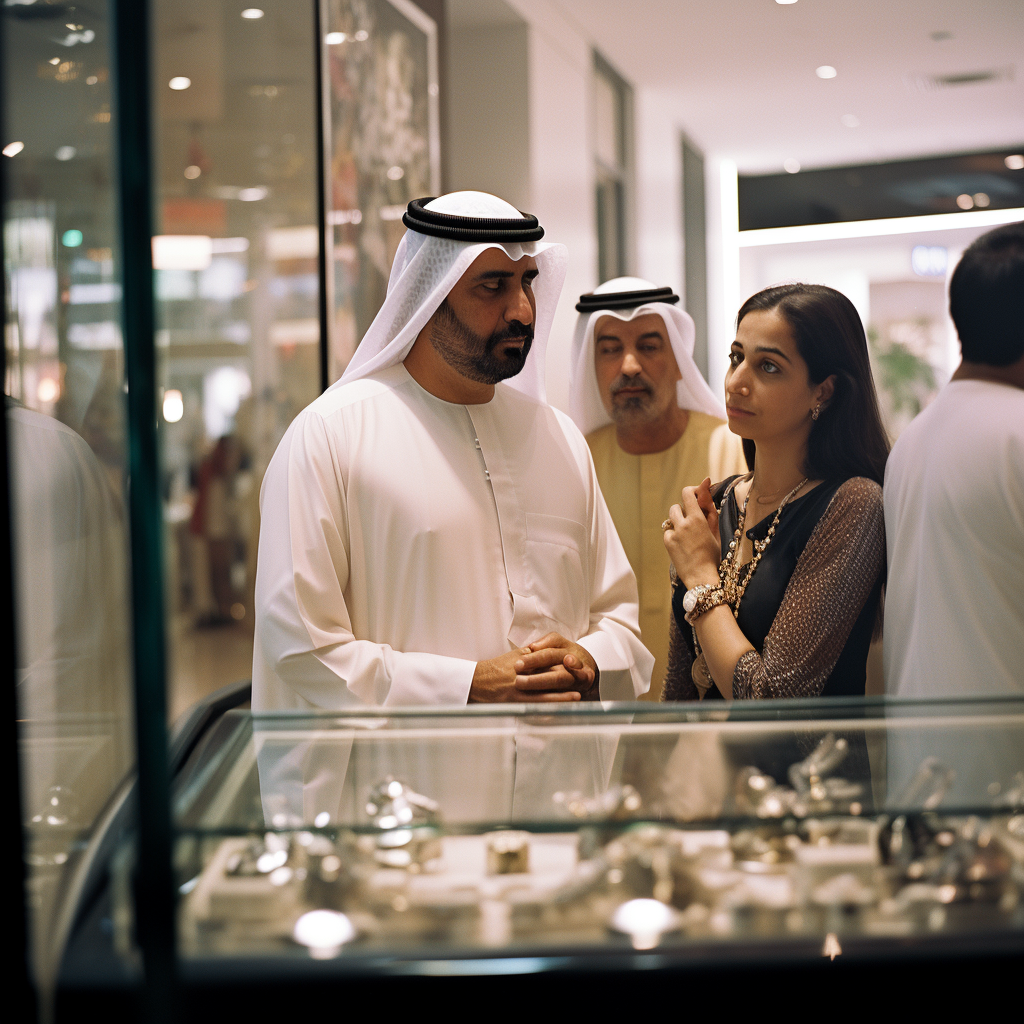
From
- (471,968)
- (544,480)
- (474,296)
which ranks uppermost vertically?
(474,296)

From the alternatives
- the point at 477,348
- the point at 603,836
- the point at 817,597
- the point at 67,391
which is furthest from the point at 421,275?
the point at 603,836

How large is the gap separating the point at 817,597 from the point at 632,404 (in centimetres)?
135

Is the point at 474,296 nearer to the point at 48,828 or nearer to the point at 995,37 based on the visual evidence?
the point at 48,828

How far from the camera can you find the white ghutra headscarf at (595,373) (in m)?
3.09

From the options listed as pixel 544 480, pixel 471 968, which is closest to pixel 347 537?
pixel 544 480

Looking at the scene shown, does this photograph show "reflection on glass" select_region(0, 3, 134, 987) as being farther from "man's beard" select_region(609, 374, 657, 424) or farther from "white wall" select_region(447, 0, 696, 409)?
"white wall" select_region(447, 0, 696, 409)

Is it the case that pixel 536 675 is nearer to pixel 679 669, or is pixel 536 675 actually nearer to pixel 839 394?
pixel 679 669

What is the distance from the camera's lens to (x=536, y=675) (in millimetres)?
1889

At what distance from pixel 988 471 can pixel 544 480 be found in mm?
894

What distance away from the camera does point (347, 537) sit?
2.01 m

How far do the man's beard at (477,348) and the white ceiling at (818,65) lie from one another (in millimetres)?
5883

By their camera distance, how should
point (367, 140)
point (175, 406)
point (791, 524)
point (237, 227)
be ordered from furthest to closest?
point (175, 406), point (367, 140), point (237, 227), point (791, 524)

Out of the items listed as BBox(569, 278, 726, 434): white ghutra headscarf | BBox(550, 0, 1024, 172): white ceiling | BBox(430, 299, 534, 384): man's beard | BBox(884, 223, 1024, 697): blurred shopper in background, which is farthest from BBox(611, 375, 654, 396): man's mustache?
BBox(550, 0, 1024, 172): white ceiling

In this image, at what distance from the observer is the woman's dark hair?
1870 mm
